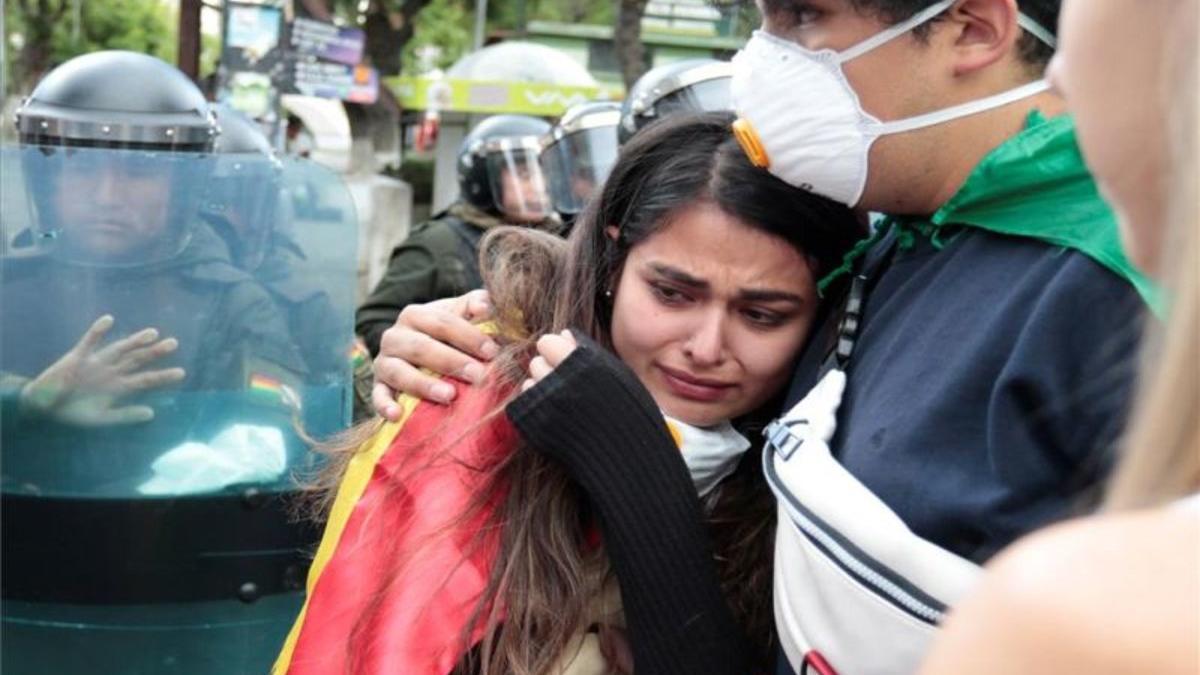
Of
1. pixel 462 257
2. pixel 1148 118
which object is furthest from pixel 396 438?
pixel 462 257

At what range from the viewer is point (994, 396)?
1540mm

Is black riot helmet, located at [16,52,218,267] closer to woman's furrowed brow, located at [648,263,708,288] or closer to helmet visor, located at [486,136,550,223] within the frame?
woman's furrowed brow, located at [648,263,708,288]

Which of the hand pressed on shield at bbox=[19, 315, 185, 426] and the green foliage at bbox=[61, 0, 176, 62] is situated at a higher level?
the hand pressed on shield at bbox=[19, 315, 185, 426]

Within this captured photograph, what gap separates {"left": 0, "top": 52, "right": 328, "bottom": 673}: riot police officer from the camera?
125 inches

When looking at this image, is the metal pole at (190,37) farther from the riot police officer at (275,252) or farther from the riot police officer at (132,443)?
the riot police officer at (132,443)

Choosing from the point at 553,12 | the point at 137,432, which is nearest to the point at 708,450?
the point at 137,432

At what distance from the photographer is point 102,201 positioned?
3.17 meters

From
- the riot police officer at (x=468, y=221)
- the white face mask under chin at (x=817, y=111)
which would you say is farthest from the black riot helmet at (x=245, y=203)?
the riot police officer at (x=468, y=221)

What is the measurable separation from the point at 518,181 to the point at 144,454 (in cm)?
334

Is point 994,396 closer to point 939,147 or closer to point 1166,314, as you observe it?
point 939,147

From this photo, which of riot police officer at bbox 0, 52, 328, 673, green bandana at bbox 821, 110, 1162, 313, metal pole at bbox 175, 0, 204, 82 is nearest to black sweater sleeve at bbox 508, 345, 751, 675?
A: green bandana at bbox 821, 110, 1162, 313

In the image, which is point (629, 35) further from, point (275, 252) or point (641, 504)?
point (641, 504)

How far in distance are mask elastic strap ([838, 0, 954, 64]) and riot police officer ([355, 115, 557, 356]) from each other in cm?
375

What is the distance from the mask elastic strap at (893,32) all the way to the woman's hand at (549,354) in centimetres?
54
